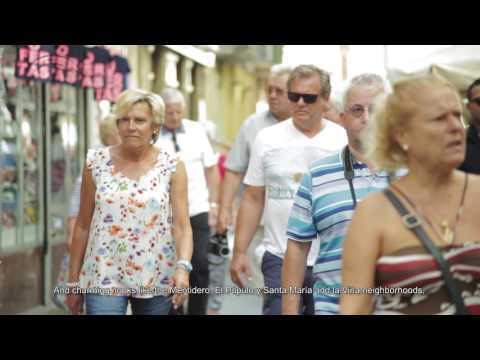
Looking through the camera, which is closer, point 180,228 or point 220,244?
point 180,228

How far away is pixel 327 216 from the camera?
531 centimetres

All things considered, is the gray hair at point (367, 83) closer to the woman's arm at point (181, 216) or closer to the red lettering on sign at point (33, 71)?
A: the woman's arm at point (181, 216)

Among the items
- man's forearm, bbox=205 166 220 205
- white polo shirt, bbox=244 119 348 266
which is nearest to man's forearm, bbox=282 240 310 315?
white polo shirt, bbox=244 119 348 266

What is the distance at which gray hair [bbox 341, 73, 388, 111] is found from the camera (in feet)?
18.6

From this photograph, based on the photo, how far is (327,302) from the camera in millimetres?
5363

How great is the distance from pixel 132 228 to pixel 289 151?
42.8 inches

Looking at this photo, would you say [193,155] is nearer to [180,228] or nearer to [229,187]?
[229,187]

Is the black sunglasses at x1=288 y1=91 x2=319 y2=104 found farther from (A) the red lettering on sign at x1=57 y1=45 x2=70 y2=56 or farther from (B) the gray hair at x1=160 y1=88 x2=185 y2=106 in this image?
(A) the red lettering on sign at x1=57 y1=45 x2=70 y2=56

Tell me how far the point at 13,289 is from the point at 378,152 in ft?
26.1

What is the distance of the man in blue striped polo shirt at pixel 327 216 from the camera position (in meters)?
5.32

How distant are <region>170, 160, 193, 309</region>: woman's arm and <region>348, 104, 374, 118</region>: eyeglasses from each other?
142 centimetres

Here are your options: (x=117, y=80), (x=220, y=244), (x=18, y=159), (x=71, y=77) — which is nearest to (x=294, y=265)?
(x=220, y=244)
